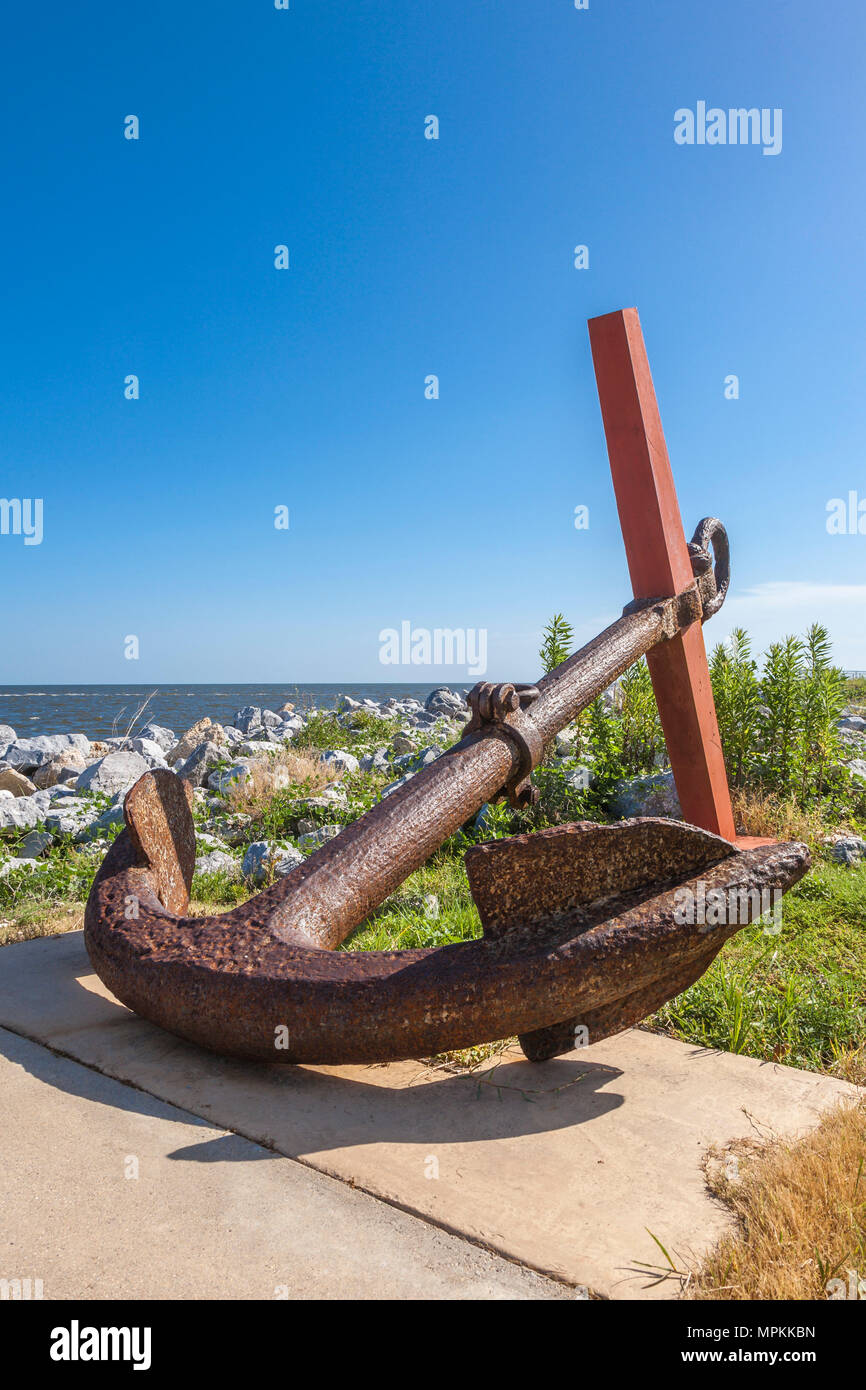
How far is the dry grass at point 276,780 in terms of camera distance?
681cm

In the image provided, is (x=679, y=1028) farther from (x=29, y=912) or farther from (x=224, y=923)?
(x=29, y=912)

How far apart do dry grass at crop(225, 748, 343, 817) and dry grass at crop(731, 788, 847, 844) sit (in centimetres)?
343

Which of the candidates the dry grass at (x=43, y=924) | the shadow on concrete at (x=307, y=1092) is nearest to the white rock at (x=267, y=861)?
the dry grass at (x=43, y=924)

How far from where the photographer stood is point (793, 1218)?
1.51 m

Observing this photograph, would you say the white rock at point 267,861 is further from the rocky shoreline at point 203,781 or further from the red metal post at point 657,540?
the red metal post at point 657,540

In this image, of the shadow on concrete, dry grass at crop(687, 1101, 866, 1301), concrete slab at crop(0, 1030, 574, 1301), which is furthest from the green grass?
concrete slab at crop(0, 1030, 574, 1301)

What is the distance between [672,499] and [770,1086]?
2.42 m

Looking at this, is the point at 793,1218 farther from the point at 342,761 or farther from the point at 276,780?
the point at 342,761

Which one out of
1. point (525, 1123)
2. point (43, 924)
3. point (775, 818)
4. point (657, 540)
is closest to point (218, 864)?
point (43, 924)

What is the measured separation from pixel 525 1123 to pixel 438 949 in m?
0.49

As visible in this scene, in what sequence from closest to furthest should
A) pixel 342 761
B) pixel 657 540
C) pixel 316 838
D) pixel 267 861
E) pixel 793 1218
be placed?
pixel 793 1218, pixel 657 540, pixel 267 861, pixel 316 838, pixel 342 761

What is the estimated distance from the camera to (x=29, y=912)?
4016 mm

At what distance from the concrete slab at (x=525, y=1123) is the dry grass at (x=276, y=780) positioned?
417 cm

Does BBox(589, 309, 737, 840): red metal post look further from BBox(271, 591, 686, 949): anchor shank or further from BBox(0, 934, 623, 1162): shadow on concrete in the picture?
BBox(0, 934, 623, 1162): shadow on concrete
